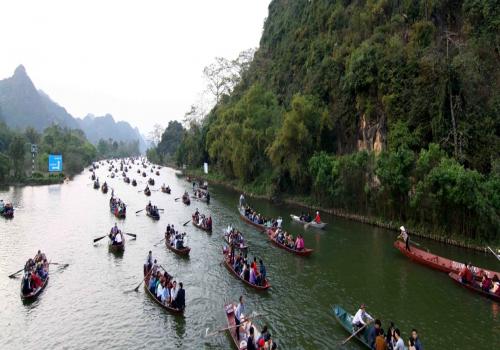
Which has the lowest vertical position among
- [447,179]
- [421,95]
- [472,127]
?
[447,179]

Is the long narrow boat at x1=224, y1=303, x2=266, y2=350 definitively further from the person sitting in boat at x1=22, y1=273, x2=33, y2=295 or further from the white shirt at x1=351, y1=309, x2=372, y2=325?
the person sitting in boat at x1=22, y1=273, x2=33, y2=295

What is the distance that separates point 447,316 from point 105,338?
16752mm

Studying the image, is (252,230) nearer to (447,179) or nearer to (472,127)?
(447,179)

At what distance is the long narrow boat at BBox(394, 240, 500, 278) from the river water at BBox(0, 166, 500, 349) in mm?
524

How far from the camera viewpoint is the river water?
731 inches

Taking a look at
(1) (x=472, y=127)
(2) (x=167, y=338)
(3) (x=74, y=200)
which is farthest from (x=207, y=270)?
(3) (x=74, y=200)

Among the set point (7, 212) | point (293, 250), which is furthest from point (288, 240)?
point (7, 212)

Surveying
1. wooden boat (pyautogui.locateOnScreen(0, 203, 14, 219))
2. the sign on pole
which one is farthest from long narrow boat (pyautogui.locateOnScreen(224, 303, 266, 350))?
the sign on pole

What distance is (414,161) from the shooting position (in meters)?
34.4

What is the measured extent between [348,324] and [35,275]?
701 inches

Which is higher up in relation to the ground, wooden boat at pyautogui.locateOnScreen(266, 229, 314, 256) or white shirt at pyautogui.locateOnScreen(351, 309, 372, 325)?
wooden boat at pyautogui.locateOnScreen(266, 229, 314, 256)

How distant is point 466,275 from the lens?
77.5 feet

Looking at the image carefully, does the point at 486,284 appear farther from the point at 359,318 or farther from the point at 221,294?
the point at 221,294

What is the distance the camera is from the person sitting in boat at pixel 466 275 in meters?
23.5
